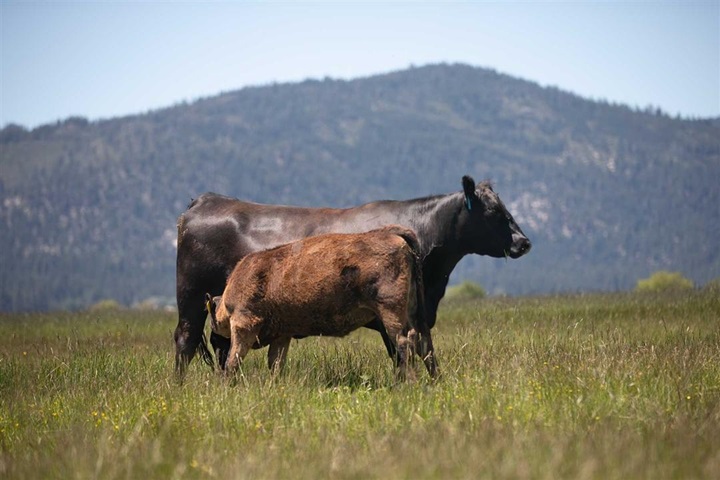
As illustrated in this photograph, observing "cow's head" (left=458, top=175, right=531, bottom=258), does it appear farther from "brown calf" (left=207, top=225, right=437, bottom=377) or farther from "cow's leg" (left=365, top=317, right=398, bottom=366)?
"brown calf" (left=207, top=225, right=437, bottom=377)

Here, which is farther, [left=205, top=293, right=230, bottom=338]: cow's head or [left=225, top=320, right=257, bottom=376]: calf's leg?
[left=205, top=293, right=230, bottom=338]: cow's head

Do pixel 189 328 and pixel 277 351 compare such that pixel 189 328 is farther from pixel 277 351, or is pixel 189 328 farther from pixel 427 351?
pixel 427 351

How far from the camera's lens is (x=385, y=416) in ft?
28.6

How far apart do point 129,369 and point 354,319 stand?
3.48 metres

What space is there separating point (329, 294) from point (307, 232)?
2120mm

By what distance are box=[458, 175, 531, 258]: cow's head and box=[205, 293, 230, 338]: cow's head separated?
287 centimetres

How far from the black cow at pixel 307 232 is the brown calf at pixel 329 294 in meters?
1.21

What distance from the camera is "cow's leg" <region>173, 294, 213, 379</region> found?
12991 millimetres

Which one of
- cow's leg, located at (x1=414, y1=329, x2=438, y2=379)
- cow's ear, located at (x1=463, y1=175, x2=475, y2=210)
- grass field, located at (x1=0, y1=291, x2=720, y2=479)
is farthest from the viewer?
cow's ear, located at (x1=463, y1=175, x2=475, y2=210)

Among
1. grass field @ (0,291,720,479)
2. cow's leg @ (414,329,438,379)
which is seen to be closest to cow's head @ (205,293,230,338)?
grass field @ (0,291,720,479)

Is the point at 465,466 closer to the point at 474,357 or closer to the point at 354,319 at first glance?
the point at 354,319

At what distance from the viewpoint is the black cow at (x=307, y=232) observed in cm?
1240

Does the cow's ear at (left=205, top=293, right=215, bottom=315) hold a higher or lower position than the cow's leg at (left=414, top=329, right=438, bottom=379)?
higher

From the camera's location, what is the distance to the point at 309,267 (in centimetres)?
1078
